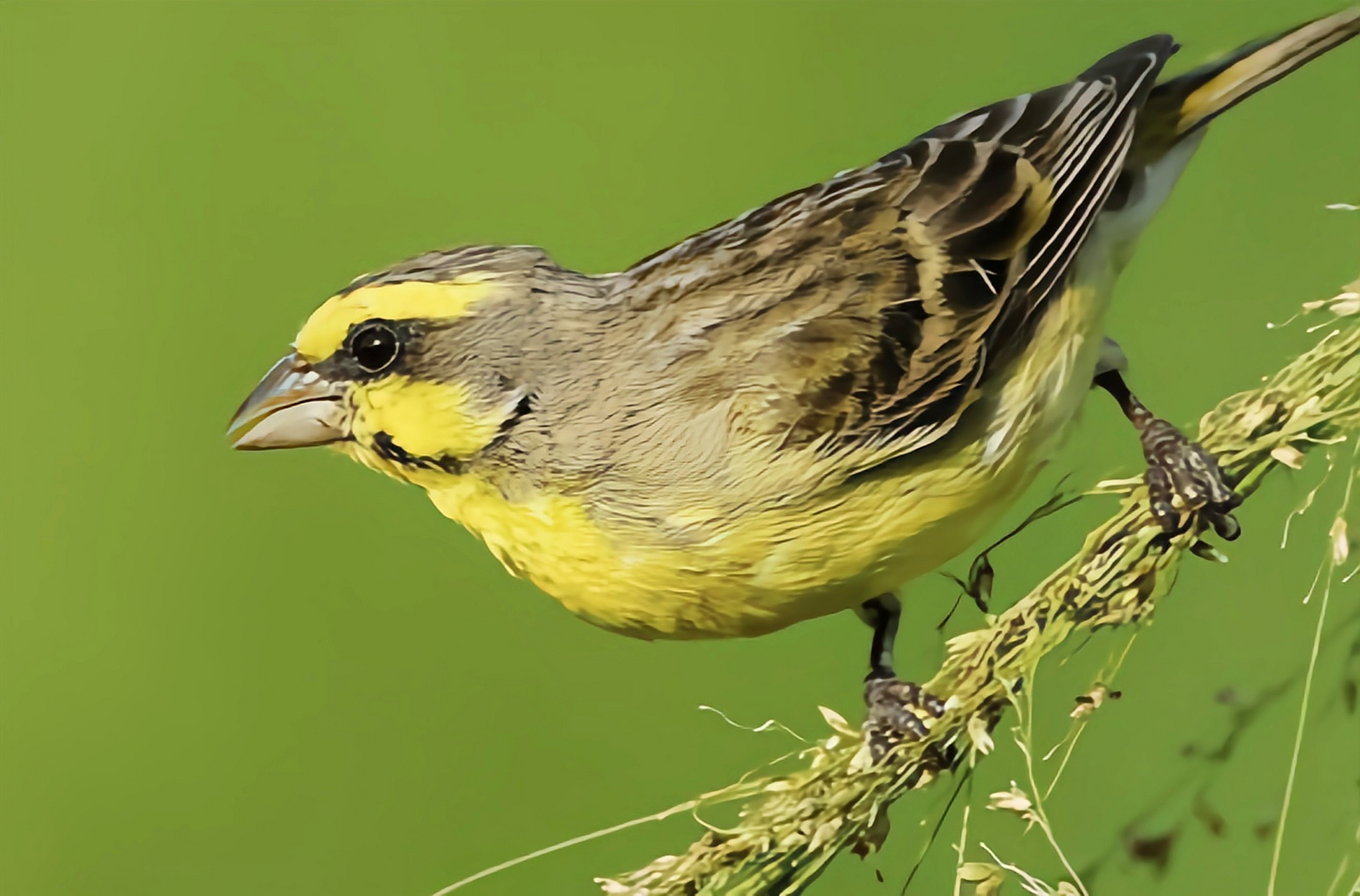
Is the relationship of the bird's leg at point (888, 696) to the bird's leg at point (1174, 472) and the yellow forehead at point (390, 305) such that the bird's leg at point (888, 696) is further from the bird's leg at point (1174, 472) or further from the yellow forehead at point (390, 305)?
the yellow forehead at point (390, 305)

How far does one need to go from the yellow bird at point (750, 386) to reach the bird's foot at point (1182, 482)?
0.13 metres

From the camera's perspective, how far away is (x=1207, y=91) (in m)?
1.07

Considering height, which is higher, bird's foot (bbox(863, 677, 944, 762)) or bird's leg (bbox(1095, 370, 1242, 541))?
bird's leg (bbox(1095, 370, 1242, 541))

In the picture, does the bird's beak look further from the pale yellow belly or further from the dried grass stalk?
the dried grass stalk

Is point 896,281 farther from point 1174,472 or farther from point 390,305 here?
point 390,305

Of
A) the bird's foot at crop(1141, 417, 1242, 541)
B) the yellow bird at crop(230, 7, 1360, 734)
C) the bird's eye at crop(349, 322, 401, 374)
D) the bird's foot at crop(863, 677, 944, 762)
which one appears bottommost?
the bird's foot at crop(863, 677, 944, 762)

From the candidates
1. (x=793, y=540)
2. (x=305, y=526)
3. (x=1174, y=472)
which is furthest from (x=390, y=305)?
(x=1174, y=472)

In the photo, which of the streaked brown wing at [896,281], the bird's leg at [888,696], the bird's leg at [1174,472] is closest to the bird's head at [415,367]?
the streaked brown wing at [896,281]

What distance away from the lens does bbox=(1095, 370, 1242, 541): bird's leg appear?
104cm

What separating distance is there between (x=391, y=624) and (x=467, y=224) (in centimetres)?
38

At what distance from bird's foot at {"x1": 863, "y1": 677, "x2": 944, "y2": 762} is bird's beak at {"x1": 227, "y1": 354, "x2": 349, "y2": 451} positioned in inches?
21.5

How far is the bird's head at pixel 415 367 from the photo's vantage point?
96cm

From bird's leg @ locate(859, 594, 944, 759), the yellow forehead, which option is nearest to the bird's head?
the yellow forehead

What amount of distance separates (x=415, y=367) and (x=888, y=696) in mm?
528
